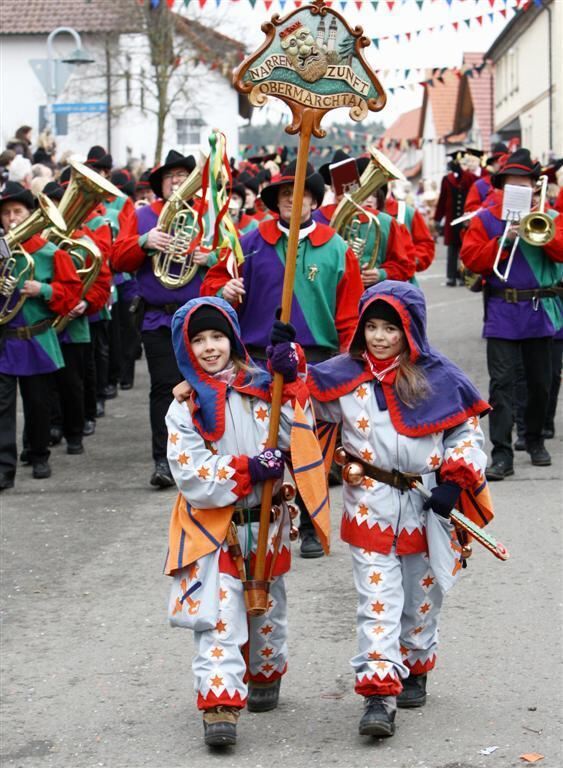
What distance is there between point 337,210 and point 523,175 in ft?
4.26

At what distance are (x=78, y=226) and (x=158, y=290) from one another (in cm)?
166

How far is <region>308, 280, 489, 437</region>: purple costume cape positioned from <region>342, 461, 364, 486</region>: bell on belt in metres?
0.19

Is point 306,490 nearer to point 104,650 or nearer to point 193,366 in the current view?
point 193,366

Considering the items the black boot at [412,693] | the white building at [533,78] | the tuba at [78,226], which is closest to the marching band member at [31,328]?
the tuba at [78,226]

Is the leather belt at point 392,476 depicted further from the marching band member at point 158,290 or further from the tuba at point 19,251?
the tuba at point 19,251

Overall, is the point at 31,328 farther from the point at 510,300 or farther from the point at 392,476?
the point at 392,476

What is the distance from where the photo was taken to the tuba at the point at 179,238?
9977 mm

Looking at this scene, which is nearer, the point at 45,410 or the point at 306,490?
the point at 306,490

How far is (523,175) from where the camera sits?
1015 centimetres

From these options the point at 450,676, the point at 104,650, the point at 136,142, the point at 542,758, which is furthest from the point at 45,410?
the point at 136,142

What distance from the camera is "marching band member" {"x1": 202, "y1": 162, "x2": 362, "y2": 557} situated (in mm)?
8109

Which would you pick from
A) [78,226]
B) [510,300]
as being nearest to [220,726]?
[510,300]

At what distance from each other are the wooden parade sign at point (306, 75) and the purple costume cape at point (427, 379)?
0.99ft

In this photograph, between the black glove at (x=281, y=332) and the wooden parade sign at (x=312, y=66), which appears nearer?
the black glove at (x=281, y=332)
